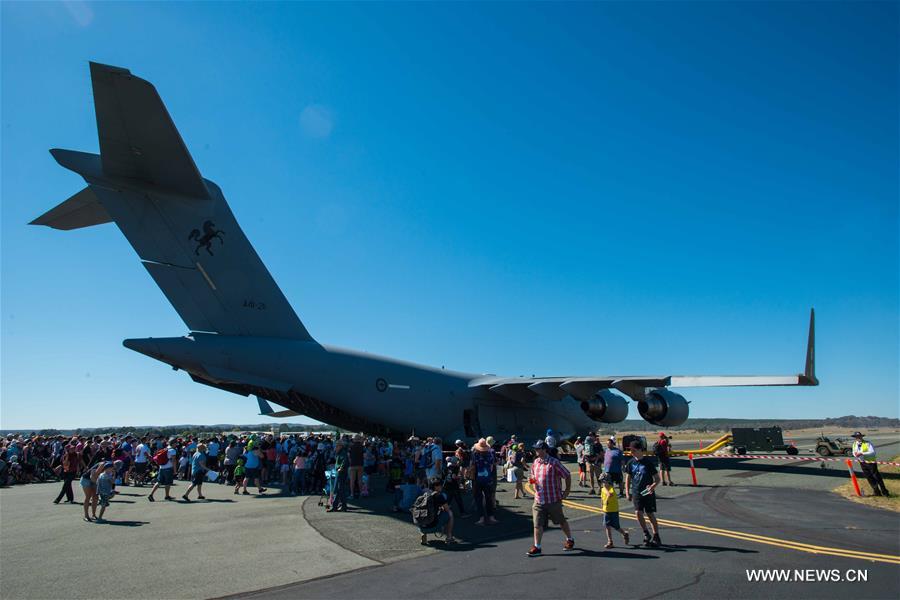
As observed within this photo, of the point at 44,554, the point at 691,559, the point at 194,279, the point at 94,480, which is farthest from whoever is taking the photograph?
the point at 194,279

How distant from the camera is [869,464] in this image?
35.5ft

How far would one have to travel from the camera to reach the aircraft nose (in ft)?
37.3

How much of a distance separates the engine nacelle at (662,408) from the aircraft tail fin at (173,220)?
13.2 meters

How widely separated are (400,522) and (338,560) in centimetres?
260

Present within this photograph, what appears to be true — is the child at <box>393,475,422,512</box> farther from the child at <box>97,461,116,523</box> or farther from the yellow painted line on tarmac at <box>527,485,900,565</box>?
the child at <box>97,461,116,523</box>

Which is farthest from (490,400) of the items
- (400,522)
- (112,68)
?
(112,68)

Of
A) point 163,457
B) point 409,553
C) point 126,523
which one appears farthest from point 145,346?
point 409,553

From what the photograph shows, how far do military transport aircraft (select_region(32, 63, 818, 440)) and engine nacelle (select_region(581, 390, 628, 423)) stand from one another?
3.17 m

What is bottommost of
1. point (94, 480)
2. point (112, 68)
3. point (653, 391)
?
point (94, 480)

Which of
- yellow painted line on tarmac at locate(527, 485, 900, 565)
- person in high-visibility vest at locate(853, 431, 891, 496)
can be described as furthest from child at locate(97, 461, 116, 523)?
person in high-visibility vest at locate(853, 431, 891, 496)

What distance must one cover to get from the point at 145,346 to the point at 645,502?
1078 cm

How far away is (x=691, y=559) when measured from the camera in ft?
19.9

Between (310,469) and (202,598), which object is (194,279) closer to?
(310,469)

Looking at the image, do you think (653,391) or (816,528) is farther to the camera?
(653,391)
